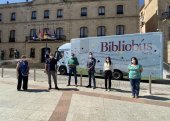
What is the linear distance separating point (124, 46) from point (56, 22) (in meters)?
27.3

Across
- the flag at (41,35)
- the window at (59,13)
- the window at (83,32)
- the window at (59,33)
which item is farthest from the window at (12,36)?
the window at (83,32)

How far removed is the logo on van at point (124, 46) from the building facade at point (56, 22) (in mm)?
22257

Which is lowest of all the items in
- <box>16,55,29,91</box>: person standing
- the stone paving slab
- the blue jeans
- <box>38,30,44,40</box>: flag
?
the stone paving slab

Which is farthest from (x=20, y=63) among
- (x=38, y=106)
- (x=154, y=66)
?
(x=154, y=66)

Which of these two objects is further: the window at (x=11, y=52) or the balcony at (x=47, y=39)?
the window at (x=11, y=52)

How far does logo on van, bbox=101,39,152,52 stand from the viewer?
63.9 feet

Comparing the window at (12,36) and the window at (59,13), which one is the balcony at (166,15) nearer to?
the window at (59,13)

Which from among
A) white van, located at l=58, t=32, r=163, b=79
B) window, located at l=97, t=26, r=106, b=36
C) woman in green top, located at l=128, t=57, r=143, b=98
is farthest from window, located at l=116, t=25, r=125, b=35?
woman in green top, located at l=128, t=57, r=143, b=98

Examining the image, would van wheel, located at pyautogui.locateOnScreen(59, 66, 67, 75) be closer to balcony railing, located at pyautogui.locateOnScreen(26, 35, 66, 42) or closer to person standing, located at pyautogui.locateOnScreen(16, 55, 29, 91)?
person standing, located at pyautogui.locateOnScreen(16, 55, 29, 91)

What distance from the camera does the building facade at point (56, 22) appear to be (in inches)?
1713

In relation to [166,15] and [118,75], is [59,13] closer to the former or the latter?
[166,15]

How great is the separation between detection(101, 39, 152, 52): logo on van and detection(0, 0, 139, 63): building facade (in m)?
22.3

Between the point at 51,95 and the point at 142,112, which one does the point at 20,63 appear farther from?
the point at 142,112

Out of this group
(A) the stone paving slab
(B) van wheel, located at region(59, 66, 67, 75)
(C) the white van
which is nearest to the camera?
(A) the stone paving slab
